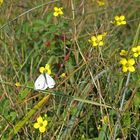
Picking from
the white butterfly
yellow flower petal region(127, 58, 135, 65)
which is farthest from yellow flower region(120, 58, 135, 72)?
the white butterfly

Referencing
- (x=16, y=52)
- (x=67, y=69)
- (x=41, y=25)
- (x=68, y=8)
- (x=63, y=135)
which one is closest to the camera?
(x=63, y=135)

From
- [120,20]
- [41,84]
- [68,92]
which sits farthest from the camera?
[120,20]

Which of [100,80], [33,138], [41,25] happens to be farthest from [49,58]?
[33,138]

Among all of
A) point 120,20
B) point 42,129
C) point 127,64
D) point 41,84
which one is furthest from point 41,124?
point 120,20

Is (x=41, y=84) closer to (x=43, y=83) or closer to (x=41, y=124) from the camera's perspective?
(x=43, y=83)

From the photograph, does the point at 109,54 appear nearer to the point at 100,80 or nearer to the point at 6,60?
the point at 100,80

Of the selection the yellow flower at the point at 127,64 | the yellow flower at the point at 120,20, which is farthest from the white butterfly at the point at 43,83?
the yellow flower at the point at 120,20

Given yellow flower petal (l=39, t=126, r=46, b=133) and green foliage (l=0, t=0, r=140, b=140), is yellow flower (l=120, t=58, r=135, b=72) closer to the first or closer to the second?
green foliage (l=0, t=0, r=140, b=140)

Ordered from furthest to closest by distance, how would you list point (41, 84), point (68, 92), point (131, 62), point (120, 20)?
point (120, 20) < point (68, 92) < point (131, 62) < point (41, 84)

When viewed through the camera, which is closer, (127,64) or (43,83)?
(43,83)

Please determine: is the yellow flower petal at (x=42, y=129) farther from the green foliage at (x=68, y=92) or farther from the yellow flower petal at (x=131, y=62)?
the yellow flower petal at (x=131, y=62)

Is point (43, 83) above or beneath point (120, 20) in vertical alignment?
beneath
